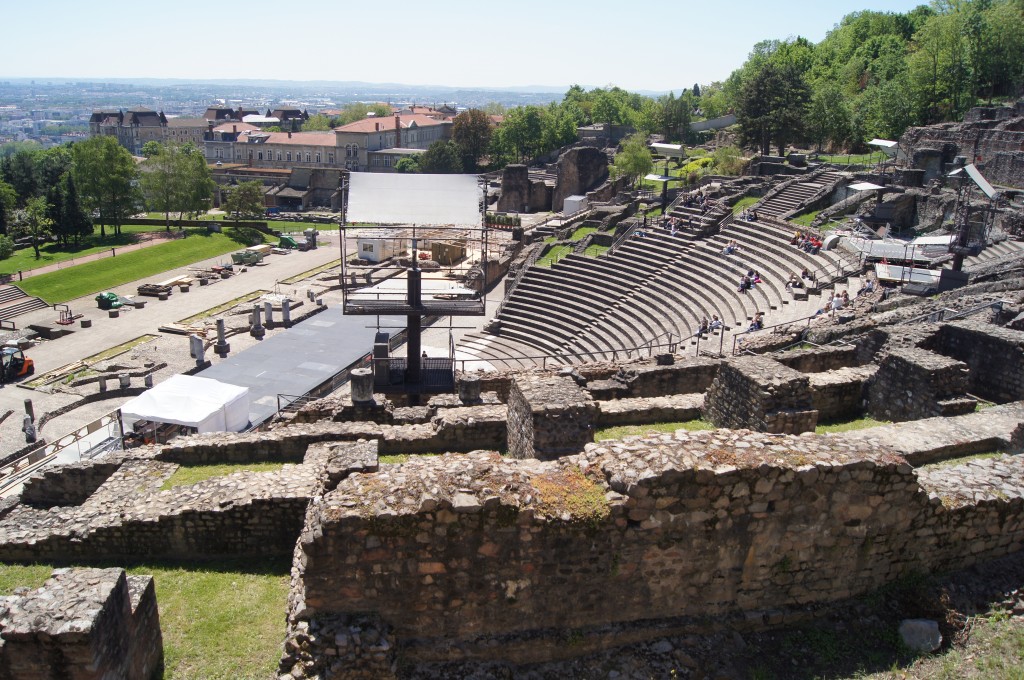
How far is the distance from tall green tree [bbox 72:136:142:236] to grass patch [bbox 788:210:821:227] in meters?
53.4

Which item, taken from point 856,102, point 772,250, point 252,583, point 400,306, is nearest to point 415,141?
point 856,102

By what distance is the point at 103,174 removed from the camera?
198ft

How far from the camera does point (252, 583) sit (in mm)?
9414

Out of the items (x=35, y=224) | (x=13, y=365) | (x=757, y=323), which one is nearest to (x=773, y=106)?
(x=757, y=323)

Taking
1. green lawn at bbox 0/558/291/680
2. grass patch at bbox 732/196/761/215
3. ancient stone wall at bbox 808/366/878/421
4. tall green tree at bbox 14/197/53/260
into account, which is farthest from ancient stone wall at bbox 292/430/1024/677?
tall green tree at bbox 14/197/53/260

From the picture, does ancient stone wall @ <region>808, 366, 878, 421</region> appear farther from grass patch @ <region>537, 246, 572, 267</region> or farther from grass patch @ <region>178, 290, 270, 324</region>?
grass patch @ <region>178, 290, 270, 324</region>

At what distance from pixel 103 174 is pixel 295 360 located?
46.3 m

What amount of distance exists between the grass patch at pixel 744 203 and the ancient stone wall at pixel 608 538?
3122 centimetres

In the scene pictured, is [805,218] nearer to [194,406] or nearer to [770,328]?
[770,328]

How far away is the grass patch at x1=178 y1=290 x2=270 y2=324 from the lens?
124ft

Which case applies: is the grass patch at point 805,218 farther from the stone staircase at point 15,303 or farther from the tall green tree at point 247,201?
the tall green tree at point 247,201

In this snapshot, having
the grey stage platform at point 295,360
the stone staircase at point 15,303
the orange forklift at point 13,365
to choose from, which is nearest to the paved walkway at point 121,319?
the orange forklift at point 13,365

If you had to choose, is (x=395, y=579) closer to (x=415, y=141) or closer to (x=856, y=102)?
(x=856, y=102)

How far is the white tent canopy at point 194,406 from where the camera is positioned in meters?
16.9
